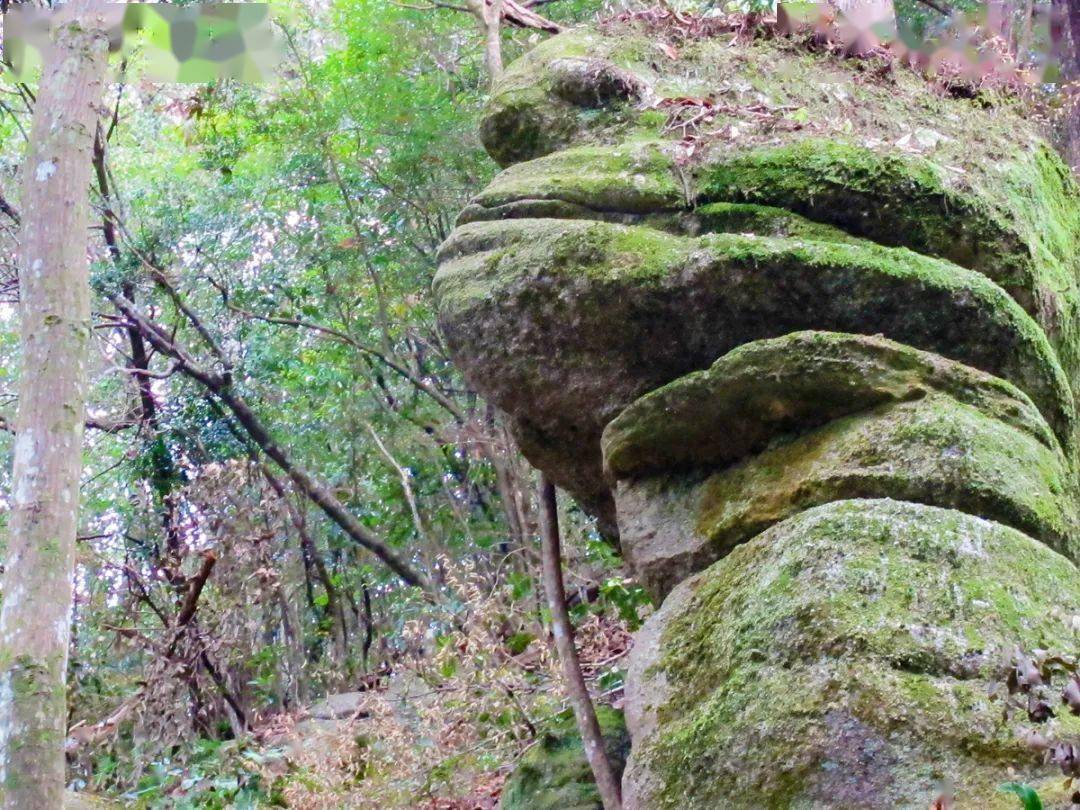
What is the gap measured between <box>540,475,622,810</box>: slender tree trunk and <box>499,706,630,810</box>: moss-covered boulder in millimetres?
70

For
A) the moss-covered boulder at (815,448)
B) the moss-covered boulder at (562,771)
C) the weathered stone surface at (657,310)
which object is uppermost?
the weathered stone surface at (657,310)

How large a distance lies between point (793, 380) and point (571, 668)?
65.9 inches

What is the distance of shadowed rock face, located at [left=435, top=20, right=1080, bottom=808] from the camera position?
282cm

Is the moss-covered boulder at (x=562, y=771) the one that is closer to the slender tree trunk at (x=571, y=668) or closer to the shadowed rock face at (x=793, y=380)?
the slender tree trunk at (x=571, y=668)

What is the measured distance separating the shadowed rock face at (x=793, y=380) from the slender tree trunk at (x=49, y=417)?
1376mm

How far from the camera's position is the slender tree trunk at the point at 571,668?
→ 4.16 meters

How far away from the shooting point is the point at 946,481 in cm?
327

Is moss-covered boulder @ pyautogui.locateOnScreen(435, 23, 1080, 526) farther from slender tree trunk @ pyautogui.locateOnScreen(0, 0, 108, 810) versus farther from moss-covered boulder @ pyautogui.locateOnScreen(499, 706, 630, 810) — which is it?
slender tree trunk @ pyautogui.locateOnScreen(0, 0, 108, 810)

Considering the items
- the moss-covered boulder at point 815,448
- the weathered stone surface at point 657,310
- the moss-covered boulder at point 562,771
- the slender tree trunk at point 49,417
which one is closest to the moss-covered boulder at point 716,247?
the weathered stone surface at point 657,310

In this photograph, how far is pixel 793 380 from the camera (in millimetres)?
3600

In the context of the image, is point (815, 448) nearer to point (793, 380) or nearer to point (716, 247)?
point (793, 380)

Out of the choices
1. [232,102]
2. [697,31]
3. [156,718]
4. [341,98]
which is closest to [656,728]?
[697,31]

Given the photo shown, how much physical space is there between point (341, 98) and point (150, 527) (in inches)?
163

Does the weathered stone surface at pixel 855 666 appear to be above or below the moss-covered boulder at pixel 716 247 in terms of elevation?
below
